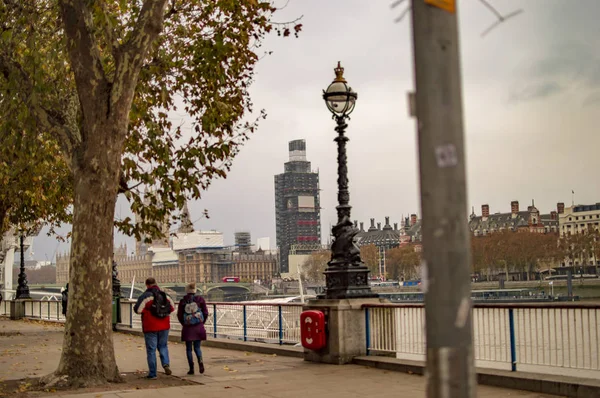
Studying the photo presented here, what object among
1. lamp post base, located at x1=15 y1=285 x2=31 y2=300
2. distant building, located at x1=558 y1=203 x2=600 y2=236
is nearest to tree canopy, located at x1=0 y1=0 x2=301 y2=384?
lamp post base, located at x1=15 y1=285 x2=31 y2=300

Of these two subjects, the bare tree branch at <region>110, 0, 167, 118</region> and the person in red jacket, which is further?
the person in red jacket

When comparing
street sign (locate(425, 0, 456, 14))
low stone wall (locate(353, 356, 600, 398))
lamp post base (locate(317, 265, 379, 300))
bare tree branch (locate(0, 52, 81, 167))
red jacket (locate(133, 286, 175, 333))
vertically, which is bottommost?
low stone wall (locate(353, 356, 600, 398))

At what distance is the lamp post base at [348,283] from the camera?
49.1 ft

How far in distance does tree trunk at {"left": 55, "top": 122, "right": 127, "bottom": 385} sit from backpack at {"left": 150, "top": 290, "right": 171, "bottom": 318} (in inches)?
35.9

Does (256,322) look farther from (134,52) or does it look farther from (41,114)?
(134,52)

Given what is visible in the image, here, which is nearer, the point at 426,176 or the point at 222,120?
the point at 426,176

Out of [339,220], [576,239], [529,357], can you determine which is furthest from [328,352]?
[576,239]

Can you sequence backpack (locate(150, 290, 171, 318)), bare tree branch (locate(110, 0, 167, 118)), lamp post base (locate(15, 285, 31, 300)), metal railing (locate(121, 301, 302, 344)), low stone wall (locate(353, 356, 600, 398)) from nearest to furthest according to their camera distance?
low stone wall (locate(353, 356, 600, 398)) < bare tree branch (locate(110, 0, 167, 118)) < backpack (locate(150, 290, 171, 318)) < metal railing (locate(121, 301, 302, 344)) < lamp post base (locate(15, 285, 31, 300))

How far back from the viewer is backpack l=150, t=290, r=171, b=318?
527 inches

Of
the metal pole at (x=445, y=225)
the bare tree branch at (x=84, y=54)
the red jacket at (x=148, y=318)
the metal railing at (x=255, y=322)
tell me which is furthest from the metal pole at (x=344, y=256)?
the metal pole at (x=445, y=225)

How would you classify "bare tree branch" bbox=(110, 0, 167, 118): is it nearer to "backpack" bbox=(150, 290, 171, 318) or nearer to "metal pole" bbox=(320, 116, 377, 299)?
"backpack" bbox=(150, 290, 171, 318)

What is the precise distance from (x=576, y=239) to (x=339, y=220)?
443 feet

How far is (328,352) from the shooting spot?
14836 millimetres

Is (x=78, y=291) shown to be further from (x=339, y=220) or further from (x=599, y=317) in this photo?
(x=599, y=317)
